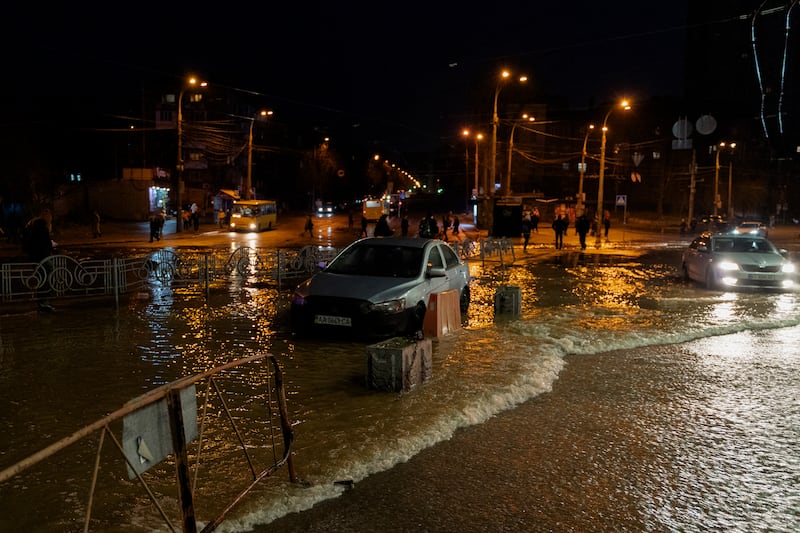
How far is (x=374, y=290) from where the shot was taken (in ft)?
31.7

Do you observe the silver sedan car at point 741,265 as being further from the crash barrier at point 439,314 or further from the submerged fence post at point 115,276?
the submerged fence post at point 115,276

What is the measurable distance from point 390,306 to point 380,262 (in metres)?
1.55

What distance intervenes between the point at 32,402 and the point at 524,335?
6957 mm

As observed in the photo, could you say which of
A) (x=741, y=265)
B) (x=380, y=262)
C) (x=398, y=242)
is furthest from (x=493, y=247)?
(x=380, y=262)

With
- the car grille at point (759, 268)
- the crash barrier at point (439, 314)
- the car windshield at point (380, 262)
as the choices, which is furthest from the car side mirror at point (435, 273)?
the car grille at point (759, 268)

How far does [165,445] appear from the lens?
360cm

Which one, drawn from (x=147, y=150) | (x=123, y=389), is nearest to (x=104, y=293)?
(x=123, y=389)

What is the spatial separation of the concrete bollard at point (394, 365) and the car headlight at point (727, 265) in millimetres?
12058

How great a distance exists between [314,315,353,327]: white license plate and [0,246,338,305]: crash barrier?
212 inches

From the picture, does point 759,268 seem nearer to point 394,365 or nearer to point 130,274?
point 394,365

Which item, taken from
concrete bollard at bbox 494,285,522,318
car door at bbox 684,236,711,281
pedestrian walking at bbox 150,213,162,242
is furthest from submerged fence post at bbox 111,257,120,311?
pedestrian walking at bbox 150,213,162,242

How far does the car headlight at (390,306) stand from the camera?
31.0 ft

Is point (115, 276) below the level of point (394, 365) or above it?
above

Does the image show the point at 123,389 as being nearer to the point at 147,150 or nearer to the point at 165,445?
the point at 165,445
